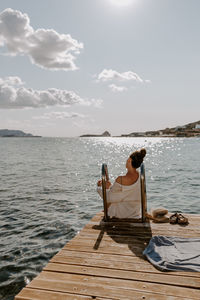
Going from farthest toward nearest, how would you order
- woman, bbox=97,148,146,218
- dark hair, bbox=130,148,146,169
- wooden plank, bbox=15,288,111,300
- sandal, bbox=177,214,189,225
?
1. woman, bbox=97,148,146,218
2. sandal, bbox=177,214,189,225
3. dark hair, bbox=130,148,146,169
4. wooden plank, bbox=15,288,111,300

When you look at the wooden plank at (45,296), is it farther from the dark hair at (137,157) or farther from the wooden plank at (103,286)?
the dark hair at (137,157)

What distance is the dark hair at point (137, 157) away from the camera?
22.6ft

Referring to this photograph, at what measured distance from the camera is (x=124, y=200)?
7.38m

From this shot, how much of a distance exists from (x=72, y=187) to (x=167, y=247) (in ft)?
53.2

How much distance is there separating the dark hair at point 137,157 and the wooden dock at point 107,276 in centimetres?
204

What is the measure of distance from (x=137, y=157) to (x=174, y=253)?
2.78 meters

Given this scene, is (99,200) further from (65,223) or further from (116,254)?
(116,254)

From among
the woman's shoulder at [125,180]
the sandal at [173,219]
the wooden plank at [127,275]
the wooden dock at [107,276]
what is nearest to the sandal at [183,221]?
the sandal at [173,219]

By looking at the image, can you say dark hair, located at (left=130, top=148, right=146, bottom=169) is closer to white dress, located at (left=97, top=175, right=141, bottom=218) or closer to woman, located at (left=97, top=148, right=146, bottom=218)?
woman, located at (left=97, top=148, right=146, bottom=218)

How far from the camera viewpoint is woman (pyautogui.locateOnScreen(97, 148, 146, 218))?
7160 mm

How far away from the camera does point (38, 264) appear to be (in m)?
7.67

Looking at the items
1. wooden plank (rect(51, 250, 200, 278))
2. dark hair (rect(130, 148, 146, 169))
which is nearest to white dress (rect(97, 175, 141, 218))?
dark hair (rect(130, 148, 146, 169))

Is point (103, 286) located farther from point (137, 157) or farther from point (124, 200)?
point (137, 157)

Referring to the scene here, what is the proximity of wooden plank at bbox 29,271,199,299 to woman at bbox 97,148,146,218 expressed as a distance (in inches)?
126
